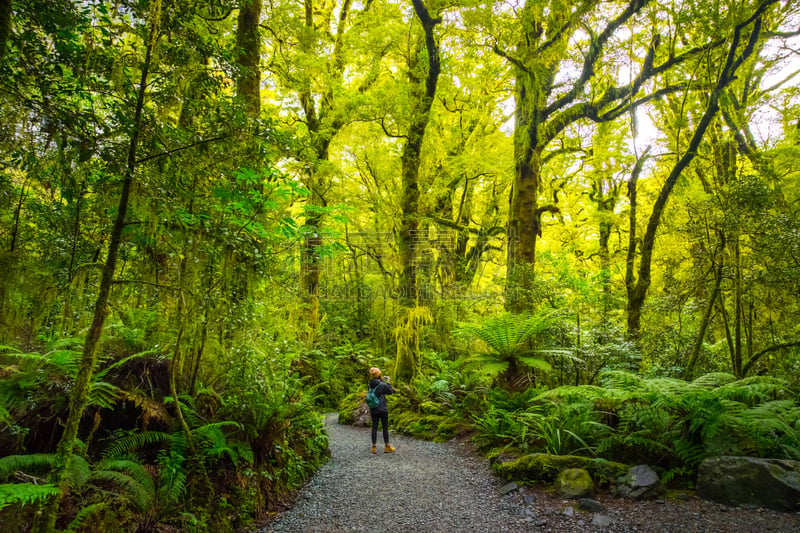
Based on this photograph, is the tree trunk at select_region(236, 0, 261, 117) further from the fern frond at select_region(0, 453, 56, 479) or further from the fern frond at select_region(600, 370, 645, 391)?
the fern frond at select_region(600, 370, 645, 391)

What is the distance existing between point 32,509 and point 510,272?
770cm

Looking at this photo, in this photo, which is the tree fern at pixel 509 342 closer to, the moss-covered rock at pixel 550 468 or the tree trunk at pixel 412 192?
the moss-covered rock at pixel 550 468

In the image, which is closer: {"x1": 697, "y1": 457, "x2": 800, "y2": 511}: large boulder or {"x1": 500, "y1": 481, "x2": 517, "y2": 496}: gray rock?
{"x1": 697, "y1": 457, "x2": 800, "y2": 511}: large boulder

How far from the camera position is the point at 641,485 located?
12.4ft

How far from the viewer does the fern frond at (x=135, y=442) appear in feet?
10.5

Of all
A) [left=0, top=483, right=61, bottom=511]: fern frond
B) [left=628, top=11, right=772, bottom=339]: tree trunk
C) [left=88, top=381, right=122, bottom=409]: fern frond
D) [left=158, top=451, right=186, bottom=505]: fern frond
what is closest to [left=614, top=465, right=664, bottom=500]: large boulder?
[left=158, top=451, right=186, bottom=505]: fern frond

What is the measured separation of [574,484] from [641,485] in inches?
24.1

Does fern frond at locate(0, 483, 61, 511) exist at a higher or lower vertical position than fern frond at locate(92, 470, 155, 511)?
higher

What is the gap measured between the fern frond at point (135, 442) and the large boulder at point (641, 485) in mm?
4383

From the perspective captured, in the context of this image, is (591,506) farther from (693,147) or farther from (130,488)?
(693,147)

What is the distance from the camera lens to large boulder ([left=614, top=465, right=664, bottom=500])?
146 inches

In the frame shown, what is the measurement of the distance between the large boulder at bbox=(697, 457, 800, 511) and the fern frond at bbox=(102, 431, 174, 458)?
4963 millimetres

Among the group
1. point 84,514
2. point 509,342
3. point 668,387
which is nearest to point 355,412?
point 509,342

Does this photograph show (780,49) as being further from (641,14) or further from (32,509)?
(32,509)
